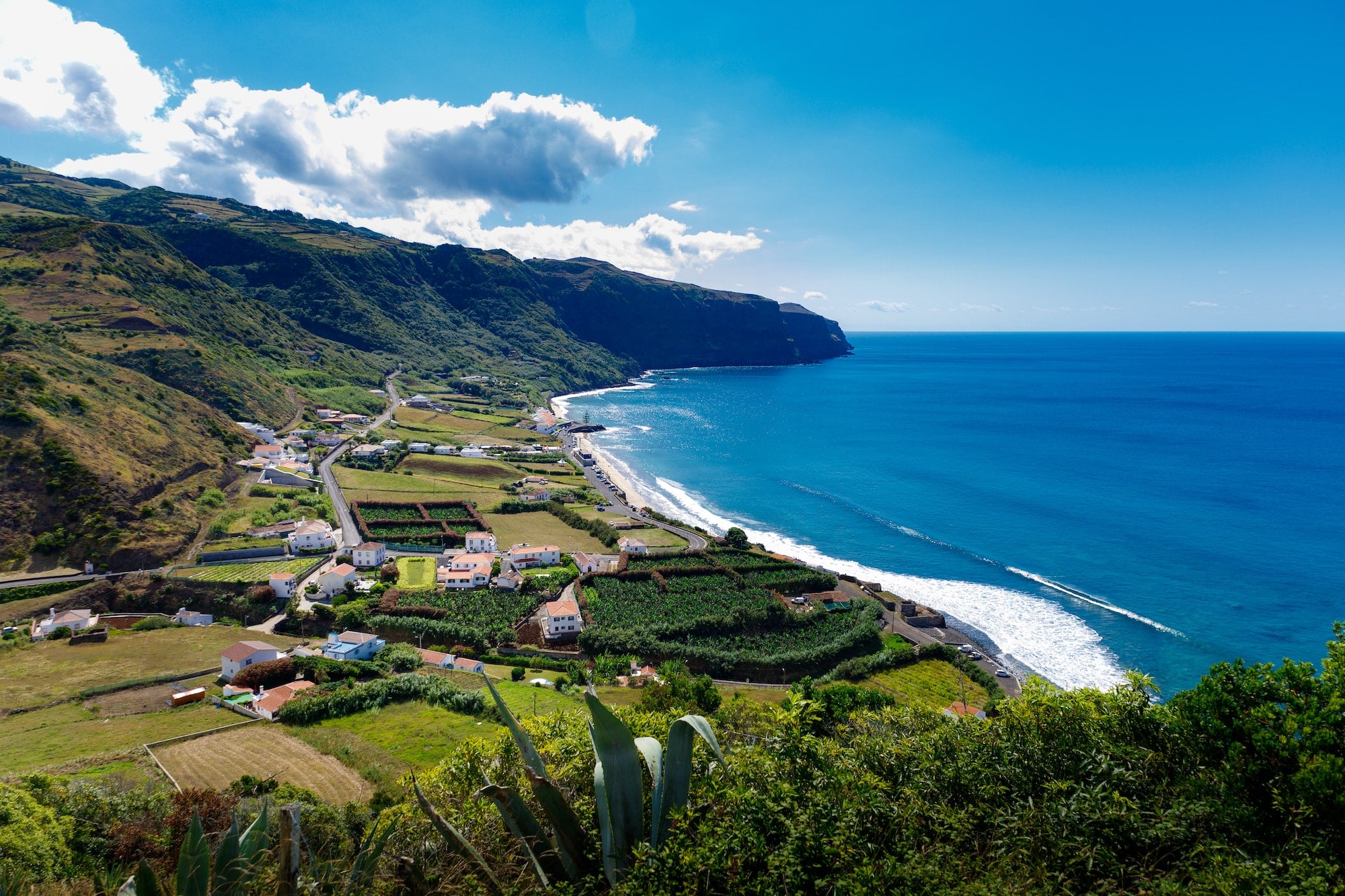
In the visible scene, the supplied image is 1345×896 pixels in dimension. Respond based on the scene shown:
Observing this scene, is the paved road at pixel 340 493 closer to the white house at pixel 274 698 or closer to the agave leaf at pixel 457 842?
the white house at pixel 274 698

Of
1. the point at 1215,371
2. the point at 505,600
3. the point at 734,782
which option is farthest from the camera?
the point at 1215,371

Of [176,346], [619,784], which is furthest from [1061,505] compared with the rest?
[176,346]

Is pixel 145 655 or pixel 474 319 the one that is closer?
pixel 145 655

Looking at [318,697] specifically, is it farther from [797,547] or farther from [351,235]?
[351,235]

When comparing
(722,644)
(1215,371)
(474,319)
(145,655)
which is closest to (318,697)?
(145,655)

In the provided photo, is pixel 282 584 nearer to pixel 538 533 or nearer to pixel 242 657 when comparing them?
pixel 242 657

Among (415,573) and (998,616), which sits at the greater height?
(415,573)

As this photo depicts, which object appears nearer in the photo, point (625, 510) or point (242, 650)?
point (242, 650)
